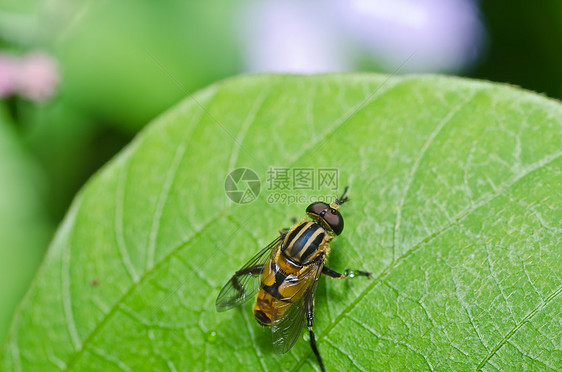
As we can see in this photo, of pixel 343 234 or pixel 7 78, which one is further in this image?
pixel 7 78

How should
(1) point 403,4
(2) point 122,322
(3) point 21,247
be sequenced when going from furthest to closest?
(1) point 403,4 → (3) point 21,247 → (2) point 122,322

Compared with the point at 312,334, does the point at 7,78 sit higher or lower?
higher

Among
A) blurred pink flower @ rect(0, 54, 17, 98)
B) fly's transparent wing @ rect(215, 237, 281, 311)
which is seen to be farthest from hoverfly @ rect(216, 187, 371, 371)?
blurred pink flower @ rect(0, 54, 17, 98)

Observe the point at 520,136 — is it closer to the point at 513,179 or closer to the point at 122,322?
the point at 513,179


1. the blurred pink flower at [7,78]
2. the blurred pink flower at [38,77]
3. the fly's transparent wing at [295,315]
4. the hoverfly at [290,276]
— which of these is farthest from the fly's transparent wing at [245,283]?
the blurred pink flower at [7,78]

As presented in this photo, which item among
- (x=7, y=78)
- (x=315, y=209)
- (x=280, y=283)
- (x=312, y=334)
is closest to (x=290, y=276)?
(x=280, y=283)

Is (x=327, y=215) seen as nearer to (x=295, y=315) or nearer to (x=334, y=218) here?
(x=334, y=218)

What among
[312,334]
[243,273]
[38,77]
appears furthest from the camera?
[38,77]

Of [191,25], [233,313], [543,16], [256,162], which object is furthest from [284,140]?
[543,16]
